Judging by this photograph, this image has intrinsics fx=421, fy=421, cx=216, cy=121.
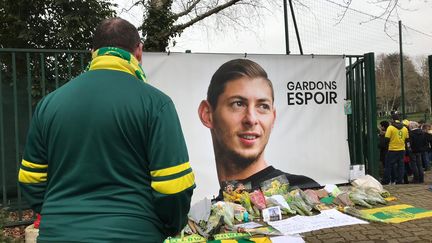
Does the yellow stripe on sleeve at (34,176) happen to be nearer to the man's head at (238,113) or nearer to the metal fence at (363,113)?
the man's head at (238,113)

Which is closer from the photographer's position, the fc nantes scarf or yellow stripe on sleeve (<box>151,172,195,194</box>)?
yellow stripe on sleeve (<box>151,172,195,194</box>)

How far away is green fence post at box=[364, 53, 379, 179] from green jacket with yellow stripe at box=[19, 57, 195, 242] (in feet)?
20.8

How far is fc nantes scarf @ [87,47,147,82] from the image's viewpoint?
6.20ft

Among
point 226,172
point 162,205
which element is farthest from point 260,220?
point 162,205

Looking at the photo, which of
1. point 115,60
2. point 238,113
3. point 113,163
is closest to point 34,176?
point 113,163

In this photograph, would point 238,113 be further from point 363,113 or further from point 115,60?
point 115,60

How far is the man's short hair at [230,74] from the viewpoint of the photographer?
6.58 metres

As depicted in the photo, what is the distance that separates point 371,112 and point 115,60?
6472 millimetres

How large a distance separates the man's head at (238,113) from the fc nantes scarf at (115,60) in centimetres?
457

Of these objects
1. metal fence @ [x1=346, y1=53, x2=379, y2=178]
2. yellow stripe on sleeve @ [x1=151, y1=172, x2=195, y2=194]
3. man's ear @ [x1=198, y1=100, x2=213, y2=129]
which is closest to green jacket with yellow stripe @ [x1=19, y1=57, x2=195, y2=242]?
yellow stripe on sleeve @ [x1=151, y1=172, x2=195, y2=194]

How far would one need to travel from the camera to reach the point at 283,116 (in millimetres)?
6984

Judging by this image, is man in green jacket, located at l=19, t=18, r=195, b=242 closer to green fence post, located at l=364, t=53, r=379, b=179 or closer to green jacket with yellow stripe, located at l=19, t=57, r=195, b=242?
green jacket with yellow stripe, located at l=19, t=57, r=195, b=242

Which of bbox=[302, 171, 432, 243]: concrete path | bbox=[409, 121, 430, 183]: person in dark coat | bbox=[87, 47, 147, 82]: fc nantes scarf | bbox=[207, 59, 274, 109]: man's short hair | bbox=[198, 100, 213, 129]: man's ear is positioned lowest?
bbox=[302, 171, 432, 243]: concrete path

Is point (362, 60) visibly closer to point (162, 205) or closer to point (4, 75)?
point (4, 75)
